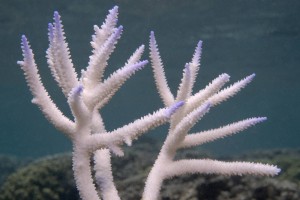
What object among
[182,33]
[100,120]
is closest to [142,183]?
[100,120]

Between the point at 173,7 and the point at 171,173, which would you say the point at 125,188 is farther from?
the point at 173,7

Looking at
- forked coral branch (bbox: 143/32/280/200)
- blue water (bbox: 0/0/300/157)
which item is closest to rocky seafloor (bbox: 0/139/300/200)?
forked coral branch (bbox: 143/32/280/200)

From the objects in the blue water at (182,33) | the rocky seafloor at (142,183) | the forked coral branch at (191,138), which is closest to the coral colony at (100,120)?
the forked coral branch at (191,138)

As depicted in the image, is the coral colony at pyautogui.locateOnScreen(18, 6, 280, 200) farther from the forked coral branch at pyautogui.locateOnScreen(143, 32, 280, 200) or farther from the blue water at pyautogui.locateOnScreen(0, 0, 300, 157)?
the blue water at pyautogui.locateOnScreen(0, 0, 300, 157)

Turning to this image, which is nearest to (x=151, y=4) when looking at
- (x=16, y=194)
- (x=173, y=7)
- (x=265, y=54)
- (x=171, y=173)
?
(x=173, y=7)

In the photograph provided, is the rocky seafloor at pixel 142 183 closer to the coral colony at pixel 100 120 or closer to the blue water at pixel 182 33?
the coral colony at pixel 100 120

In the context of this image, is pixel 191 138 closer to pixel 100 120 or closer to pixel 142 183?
pixel 100 120

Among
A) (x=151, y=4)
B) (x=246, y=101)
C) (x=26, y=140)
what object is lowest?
(x=151, y=4)
